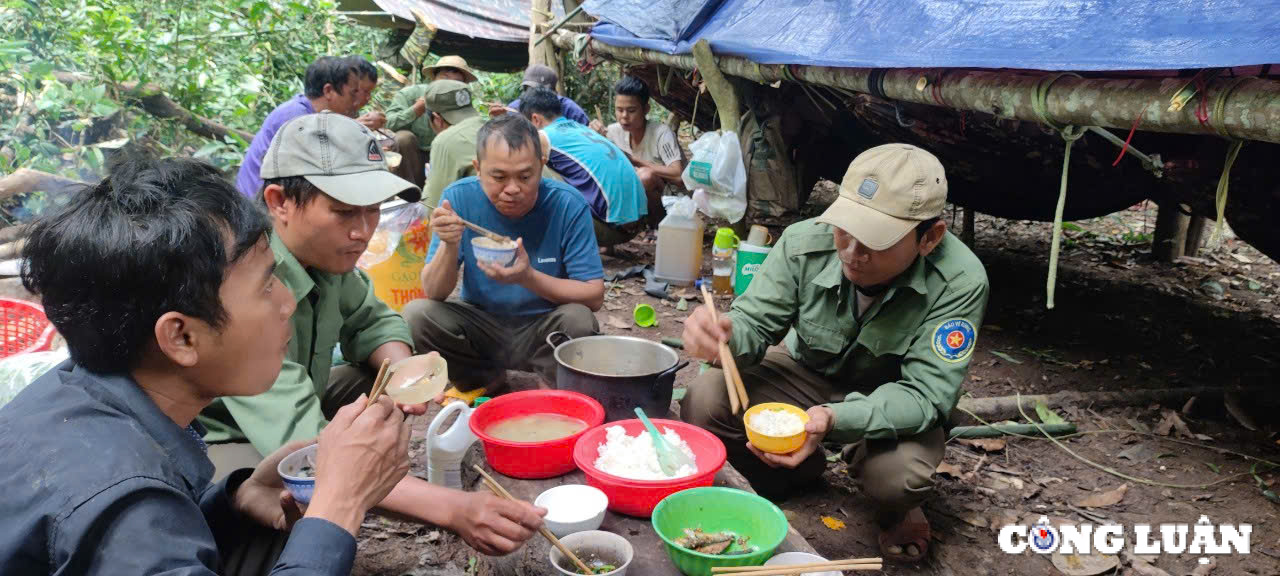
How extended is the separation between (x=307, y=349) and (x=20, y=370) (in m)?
0.99

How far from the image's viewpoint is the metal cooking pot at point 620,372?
2.66 metres

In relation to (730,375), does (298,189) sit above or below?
above

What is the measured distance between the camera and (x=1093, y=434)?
4270mm

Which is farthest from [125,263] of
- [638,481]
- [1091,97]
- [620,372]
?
[1091,97]

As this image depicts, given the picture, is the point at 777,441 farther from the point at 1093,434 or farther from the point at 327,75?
the point at 327,75

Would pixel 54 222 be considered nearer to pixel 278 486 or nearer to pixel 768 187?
pixel 278 486

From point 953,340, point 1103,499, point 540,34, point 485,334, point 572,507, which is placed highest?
point 540,34

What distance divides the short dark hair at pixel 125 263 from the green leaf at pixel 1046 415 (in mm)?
4308

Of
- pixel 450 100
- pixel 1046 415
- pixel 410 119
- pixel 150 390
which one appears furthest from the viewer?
pixel 410 119

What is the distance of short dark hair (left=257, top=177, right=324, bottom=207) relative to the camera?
102 inches

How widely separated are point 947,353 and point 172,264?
2571 millimetres

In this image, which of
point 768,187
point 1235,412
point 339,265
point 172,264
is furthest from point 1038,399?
point 172,264

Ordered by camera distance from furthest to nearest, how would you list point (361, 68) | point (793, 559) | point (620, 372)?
point (361, 68) < point (620, 372) < point (793, 559)

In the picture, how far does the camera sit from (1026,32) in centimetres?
351
